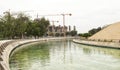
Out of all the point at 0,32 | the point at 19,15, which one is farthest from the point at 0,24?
the point at 19,15

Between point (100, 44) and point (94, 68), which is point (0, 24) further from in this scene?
point (94, 68)

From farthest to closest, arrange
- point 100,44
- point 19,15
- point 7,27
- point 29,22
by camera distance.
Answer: point 29,22
point 19,15
point 7,27
point 100,44

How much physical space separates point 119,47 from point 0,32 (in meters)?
46.2

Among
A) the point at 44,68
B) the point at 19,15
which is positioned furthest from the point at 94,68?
the point at 19,15

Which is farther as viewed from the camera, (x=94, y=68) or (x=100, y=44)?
A: (x=100, y=44)

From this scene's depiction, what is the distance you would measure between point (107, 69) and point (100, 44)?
33.7 metres

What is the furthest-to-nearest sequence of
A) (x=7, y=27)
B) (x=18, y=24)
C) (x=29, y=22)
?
(x=29, y=22), (x=18, y=24), (x=7, y=27)

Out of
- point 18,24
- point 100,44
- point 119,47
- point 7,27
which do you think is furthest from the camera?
point 18,24

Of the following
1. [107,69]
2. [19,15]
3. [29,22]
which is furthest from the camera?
[29,22]

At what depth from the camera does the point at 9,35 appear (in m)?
83.3

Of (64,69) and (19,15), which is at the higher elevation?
(19,15)

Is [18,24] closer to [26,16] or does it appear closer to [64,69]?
[26,16]

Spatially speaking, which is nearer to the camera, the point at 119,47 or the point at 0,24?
the point at 119,47

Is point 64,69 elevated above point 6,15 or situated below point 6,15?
below
